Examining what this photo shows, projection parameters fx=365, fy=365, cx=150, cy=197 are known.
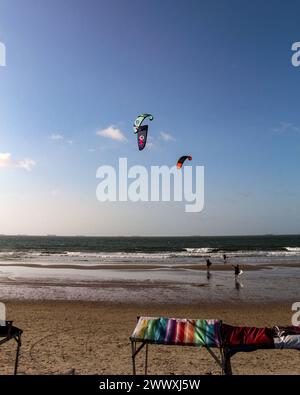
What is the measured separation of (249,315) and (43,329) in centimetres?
895

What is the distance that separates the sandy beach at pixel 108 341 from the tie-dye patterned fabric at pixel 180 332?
2.17 m

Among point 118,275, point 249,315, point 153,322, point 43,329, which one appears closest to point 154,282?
point 118,275

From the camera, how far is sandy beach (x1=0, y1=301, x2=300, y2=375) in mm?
9828

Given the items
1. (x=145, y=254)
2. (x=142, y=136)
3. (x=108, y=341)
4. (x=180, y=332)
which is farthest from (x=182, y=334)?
(x=145, y=254)

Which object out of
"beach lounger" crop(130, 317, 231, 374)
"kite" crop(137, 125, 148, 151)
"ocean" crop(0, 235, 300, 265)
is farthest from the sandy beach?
"ocean" crop(0, 235, 300, 265)

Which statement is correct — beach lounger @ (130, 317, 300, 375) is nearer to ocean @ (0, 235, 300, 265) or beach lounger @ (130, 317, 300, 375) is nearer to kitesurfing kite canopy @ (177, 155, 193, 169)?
kitesurfing kite canopy @ (177, 155, 193, 169)

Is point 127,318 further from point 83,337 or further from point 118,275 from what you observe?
point 118,275

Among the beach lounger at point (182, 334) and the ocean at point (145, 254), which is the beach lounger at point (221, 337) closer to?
the beach lounger at point (182, 334)

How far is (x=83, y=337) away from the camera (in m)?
12.8

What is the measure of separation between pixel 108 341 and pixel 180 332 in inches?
204

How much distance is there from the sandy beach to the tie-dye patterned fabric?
217cm

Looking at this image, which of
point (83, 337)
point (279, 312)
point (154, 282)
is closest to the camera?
point (83, 337)

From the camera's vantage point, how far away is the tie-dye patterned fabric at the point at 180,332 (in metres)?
7.68
